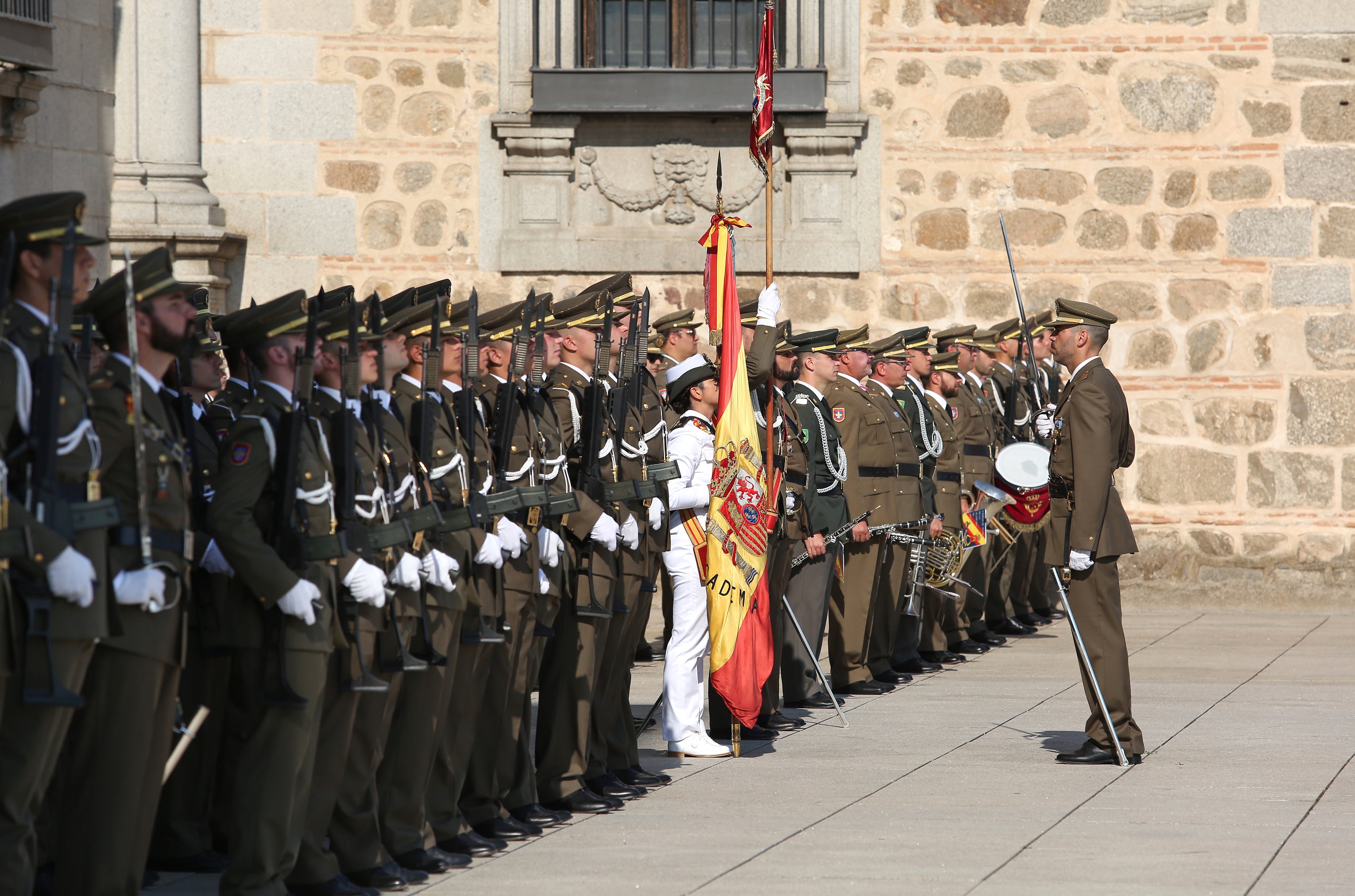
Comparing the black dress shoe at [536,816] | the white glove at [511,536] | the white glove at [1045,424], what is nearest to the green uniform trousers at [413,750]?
the white glove at [511,536]

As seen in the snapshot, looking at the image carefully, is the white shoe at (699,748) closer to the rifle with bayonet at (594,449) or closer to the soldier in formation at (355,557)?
the soldier in formation at (355,557)

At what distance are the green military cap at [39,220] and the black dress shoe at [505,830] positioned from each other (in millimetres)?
2614

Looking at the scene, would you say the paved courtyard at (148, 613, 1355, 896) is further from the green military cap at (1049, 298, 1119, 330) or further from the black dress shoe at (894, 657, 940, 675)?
the green military cap at (1049, 298, 1119, 330)

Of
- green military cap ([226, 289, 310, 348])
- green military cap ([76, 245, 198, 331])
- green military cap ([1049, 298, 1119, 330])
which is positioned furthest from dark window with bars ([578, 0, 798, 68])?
green military cap ([76, 245, 198, 331])

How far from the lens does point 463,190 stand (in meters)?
14.1

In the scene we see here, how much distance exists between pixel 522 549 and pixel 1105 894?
7.15 feet

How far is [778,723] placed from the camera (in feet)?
29.3

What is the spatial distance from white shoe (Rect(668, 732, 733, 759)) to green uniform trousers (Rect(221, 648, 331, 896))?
3033mm

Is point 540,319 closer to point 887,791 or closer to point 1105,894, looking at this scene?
point 887,791

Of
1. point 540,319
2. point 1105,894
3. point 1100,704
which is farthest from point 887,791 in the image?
point 540,319

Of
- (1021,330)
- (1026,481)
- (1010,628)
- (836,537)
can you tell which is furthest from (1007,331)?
(1026,481)

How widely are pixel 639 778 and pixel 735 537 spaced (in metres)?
1.21

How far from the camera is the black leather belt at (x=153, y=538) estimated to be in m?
4.71

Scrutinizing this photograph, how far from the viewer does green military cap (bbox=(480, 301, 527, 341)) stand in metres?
6.75
